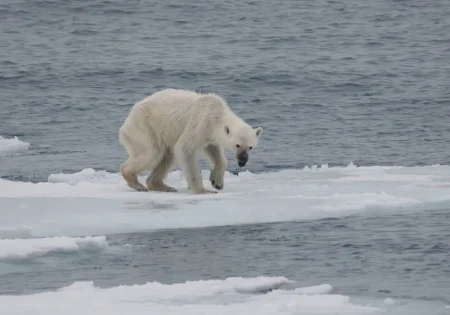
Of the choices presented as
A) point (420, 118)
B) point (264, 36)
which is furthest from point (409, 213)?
point (264, 36)

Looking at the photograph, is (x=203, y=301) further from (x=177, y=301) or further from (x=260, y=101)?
(x=260, y=101)

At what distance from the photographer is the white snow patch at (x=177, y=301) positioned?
8148 millimetres

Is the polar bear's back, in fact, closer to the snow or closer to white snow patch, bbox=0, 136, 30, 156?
the snow

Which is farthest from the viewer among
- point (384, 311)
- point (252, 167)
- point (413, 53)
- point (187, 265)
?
point (413, 53)

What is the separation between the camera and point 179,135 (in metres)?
12.3

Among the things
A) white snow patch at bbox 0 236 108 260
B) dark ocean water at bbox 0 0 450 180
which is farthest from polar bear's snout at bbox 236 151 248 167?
dark ocean water at bbox 0 0 450 180

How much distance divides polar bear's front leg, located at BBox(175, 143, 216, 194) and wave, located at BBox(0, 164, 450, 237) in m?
0.12

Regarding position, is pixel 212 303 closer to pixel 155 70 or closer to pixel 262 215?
pixel 262 215

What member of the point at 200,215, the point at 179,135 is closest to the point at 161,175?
the point at 179,135

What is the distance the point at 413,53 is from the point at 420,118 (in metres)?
7.06

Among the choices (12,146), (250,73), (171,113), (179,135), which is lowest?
(250,73)

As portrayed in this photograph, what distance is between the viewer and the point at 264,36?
28.0 m

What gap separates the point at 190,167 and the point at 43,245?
271 cm

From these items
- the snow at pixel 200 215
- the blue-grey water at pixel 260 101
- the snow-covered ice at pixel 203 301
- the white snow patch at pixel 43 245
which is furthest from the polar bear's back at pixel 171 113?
the snow-covered ice at pixel 203 301
